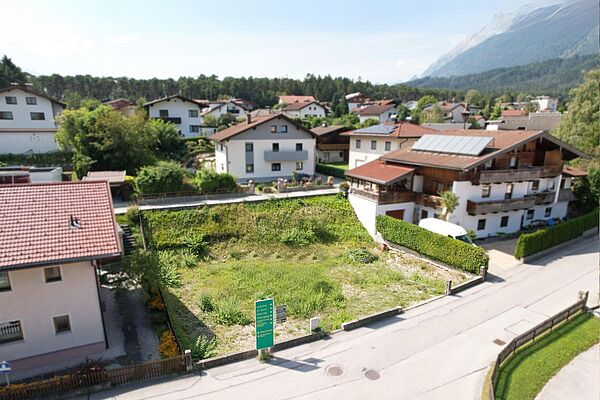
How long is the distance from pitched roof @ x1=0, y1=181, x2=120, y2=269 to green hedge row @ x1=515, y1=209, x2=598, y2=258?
2409cm

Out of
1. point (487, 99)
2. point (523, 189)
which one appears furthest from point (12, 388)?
point (487, 99)

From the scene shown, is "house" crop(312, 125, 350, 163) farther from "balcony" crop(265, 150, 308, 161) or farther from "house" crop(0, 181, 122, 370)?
"house" crop(0, 181, 122, 370)

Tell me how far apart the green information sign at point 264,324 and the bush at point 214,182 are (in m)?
18.7

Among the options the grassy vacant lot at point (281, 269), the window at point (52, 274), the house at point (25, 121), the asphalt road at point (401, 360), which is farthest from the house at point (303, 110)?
the window at point (52, 274)

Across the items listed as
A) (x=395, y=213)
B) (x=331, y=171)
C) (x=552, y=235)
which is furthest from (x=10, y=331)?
(x=331, y=171)

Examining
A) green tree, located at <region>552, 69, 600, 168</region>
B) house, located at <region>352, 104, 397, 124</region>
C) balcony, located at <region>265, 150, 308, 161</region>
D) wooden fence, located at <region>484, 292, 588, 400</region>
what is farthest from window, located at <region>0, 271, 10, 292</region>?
house, located at <region>352, 104, 397, 124</region>

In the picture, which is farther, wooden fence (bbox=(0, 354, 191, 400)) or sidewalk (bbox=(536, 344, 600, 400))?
sidewalk (bbox=(536, 344, 600, 400))

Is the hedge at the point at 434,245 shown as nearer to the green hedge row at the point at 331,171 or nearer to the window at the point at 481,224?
the window at the point at 481,224

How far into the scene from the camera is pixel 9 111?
41000 mm

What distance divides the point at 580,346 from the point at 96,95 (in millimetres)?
138963

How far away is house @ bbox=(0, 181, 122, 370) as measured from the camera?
12273 mm

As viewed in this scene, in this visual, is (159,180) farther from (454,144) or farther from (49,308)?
(454,144)

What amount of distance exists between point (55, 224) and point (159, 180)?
15.8m

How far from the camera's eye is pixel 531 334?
15.1 metres
